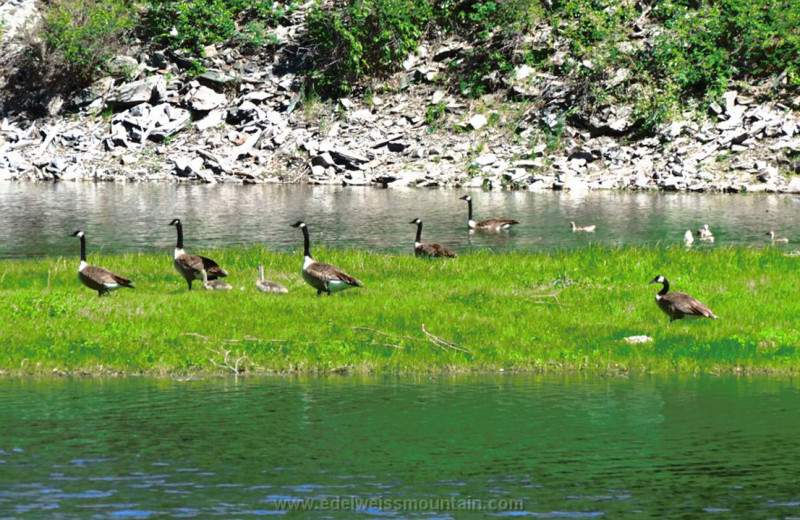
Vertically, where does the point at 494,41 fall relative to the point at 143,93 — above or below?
above

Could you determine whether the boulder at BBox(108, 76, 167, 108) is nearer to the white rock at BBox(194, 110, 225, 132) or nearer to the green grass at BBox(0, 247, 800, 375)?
the white rock at BBox(194, 110, 225, 132)

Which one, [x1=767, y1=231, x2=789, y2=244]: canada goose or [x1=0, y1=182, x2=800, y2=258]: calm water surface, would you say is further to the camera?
[x1=0, y1=182, x2=800, y2=258]: calm water surface

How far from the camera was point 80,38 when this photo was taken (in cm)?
9344

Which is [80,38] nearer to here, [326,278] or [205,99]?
[205,99]

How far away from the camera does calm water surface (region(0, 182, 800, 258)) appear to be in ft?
148

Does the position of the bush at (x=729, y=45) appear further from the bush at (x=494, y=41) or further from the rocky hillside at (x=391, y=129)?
the bush at (x=494, y=41)

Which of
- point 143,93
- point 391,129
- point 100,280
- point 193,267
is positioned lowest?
point 100,280

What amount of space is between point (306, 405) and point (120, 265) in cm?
1288

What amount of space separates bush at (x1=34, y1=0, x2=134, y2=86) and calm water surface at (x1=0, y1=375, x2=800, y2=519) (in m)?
79.2

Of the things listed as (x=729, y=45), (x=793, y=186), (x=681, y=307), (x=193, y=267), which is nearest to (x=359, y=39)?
(x=729, y=45)

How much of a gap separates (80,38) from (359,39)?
23754mm

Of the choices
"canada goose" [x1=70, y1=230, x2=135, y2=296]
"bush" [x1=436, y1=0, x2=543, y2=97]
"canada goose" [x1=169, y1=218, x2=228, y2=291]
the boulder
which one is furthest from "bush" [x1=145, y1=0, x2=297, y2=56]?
"canada goose" [x1=70, y1=230, x2=135, y2=296]

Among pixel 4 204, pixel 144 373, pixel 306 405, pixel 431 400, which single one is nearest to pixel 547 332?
pixel 431 400

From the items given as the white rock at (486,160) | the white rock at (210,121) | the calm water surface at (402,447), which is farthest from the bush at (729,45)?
the calm water surface at (402,447)
